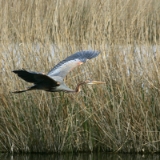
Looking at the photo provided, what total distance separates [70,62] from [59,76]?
9.0 inches

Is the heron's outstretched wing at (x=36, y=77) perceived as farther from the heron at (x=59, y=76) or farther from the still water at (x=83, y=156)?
the still water at (x=83, y=156)

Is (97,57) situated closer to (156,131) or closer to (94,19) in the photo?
(94,19)

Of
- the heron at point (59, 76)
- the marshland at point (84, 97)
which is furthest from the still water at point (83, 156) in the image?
the heron at point (59, 76)

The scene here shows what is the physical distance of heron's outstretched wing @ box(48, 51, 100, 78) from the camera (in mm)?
6324

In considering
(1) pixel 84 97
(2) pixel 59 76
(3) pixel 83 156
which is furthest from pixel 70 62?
(3) pixel 83 156

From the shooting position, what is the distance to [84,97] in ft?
22.9

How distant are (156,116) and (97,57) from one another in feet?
3.07

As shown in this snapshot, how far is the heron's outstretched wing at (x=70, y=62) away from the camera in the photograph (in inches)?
249

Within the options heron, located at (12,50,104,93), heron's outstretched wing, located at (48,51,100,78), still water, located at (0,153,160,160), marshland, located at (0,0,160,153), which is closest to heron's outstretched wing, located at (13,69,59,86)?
heron, located at (12,50,104,93)

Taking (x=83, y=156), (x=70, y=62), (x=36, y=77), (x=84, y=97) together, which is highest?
(x=70, y=62)

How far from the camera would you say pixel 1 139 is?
22.7 feet

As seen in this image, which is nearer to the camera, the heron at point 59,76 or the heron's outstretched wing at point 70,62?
the heron at point 59,76

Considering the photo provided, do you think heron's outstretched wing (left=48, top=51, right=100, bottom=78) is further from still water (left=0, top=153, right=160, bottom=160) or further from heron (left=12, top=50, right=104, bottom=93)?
still water (left=0, top=153, right=160, bottom=160)

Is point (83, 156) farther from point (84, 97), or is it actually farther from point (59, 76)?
point (59, 76)
